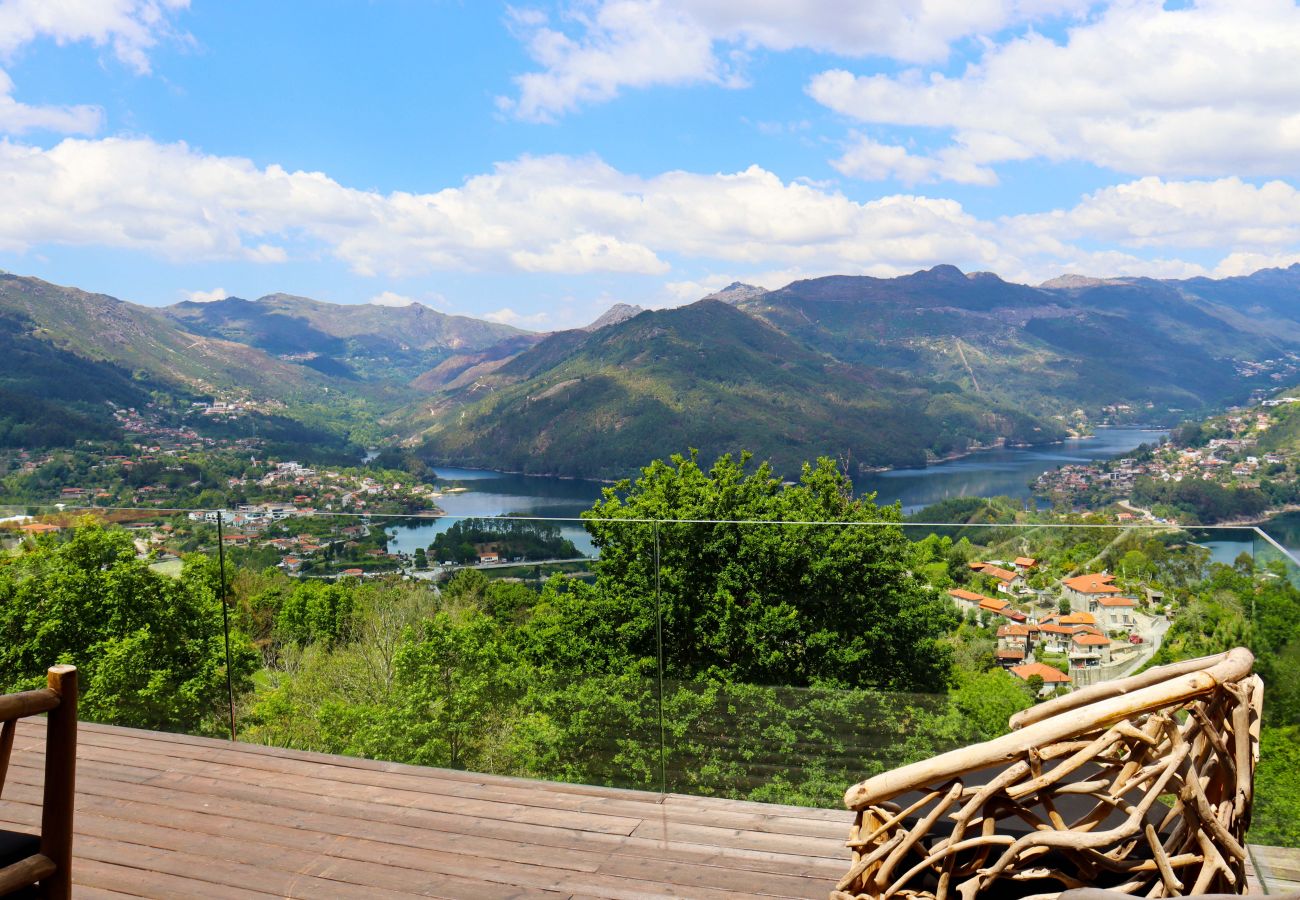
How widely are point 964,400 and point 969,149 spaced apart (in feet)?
110

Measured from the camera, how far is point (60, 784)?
3.92 ft

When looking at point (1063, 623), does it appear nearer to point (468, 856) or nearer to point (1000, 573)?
point (1000, 573)

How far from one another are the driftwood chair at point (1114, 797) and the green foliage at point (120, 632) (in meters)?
2.93

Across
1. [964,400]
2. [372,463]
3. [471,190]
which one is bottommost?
[372,463]

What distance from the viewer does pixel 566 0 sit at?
1708 inches

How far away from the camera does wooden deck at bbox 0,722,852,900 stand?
2.11m

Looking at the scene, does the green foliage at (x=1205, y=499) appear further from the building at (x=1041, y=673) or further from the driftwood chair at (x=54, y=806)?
the driftwood chair at (x=54, y=806)

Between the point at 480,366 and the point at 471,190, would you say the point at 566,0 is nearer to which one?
the point at 471,190

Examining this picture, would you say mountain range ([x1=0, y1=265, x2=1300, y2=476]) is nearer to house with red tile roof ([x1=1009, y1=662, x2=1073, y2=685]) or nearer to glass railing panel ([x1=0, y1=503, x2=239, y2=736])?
glass railing panel ([x1=0, y1=503, x2=239, y2=736])

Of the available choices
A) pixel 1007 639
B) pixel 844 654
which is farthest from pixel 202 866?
pixel 1007 639

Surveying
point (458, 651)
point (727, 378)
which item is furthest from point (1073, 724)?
point (727, 378)

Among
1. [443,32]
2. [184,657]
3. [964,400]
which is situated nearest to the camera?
[184,657]

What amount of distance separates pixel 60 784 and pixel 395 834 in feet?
4.45

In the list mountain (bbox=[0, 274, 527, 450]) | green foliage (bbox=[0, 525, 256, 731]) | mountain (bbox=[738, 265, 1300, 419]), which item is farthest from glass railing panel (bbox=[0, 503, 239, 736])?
mountain (bbox=[738, 265, 1300, 419])
